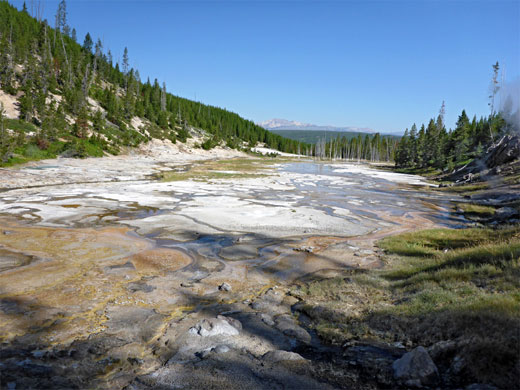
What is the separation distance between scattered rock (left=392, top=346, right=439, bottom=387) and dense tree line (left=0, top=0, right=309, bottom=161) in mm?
39179

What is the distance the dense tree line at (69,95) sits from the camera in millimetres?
46438

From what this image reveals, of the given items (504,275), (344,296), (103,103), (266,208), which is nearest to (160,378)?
(344,296)

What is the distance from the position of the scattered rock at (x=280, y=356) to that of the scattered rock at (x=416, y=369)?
1.44m

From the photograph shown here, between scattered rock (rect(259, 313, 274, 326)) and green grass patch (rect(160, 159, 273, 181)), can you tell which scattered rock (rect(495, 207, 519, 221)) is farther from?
green grass patch (rect(160, 159, 273, 181))

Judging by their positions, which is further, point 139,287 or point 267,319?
point 139,287

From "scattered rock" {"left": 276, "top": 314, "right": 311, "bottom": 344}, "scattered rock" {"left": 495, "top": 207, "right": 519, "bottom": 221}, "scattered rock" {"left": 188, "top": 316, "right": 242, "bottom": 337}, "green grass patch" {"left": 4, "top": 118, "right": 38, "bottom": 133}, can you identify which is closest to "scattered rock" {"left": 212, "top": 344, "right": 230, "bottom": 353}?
"scattered rock" {"left": 188, "top": 316, "right": 242, "bottom": 337}

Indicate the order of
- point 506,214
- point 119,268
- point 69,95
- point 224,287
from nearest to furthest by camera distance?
point 224,287 → point 119,268 → point 506,214 → point 69,95

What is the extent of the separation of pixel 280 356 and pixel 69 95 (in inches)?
2625

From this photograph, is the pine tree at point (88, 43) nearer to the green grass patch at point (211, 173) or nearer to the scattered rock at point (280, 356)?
the green grass patch at point (211, 173)

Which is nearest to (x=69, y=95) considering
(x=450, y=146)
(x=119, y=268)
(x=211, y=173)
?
(x=211, y=173)

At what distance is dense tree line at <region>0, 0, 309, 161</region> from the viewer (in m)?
46.4

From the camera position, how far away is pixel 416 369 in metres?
4.19

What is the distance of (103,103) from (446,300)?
80.5 metres

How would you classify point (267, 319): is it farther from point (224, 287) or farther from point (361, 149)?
point (361, 149)
